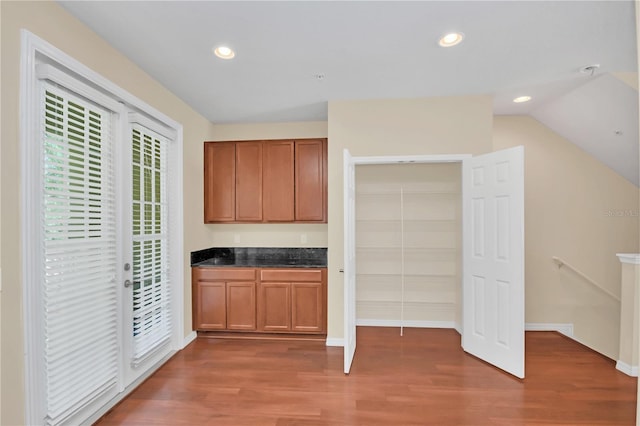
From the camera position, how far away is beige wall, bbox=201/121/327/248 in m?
4.20

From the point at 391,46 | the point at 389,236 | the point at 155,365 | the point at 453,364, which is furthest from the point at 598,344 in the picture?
the point at 155,365

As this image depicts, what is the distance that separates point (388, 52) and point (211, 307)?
3.34 meters

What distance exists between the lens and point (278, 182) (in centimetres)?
394

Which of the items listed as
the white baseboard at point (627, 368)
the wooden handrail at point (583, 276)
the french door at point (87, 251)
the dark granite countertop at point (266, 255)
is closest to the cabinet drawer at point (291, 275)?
the dark granite countertop at point (266, 255)

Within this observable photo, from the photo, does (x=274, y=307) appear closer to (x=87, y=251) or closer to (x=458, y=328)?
(x=87, y=251)

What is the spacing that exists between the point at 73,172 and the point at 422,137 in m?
3.22

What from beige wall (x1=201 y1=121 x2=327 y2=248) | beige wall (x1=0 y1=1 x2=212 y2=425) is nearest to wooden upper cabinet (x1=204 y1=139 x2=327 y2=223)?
beige wall (x1=201 y1=121 x2=327 y2=248)

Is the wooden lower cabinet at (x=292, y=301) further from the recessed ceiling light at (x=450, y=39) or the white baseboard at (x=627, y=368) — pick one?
the white baseboard at (x=627, y=368)

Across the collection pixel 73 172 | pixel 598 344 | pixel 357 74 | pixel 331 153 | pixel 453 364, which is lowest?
pixel 598 344

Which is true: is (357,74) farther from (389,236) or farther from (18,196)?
(18,196)

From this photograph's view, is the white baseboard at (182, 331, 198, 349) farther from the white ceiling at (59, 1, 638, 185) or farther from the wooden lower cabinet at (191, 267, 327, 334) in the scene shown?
the white ceiling at (59, 1, 638, 185)

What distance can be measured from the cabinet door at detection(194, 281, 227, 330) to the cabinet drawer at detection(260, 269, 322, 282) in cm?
58

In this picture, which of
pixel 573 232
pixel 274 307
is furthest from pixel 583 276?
pixel 274 307

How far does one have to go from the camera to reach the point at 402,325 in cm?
396
